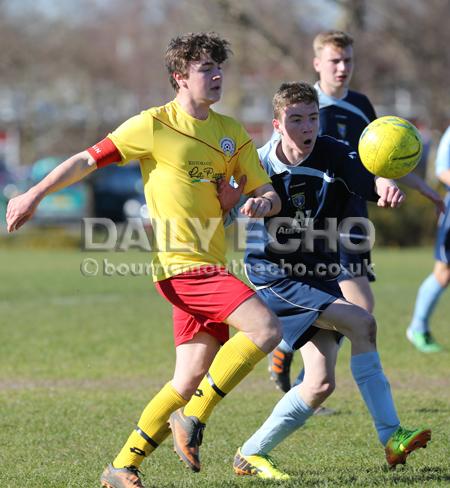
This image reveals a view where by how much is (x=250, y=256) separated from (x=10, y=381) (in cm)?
315

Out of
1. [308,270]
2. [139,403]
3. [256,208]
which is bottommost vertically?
[139,403]

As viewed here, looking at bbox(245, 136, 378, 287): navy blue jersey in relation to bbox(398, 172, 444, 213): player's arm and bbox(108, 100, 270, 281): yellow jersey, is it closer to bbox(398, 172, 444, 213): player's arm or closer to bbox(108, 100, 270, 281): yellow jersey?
bbox(108, 100, 270, 281): yellow jersey

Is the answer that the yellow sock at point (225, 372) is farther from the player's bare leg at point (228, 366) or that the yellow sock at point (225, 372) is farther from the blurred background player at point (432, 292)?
the blurred background player at point (432, 292)

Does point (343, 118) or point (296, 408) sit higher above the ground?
point (343, 118)

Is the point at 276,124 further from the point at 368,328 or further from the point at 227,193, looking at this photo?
the point at 368,328

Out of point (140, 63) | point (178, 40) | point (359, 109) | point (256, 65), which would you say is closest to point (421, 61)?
point (256, 65)

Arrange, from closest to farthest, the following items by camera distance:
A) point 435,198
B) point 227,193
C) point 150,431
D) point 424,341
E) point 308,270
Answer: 1. point 150,431
2. point 227,193
3. point 308,270
4. point 435,198
5. point 424,341

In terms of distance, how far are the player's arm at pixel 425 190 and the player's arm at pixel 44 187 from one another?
2.05 metres

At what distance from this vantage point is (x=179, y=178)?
4.68 meters

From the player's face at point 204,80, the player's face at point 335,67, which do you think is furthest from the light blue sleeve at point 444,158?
the player's face at point 204,80

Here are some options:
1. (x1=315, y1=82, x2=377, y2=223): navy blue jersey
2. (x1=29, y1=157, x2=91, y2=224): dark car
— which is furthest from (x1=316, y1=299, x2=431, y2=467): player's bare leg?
(x1=29, y1=157, x2=91, y2=224): dark car

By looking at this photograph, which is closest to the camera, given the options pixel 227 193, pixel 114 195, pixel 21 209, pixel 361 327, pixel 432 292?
pixel 21 209

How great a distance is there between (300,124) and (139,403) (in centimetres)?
270

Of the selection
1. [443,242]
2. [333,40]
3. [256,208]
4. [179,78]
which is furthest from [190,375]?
Result: [443,242]
